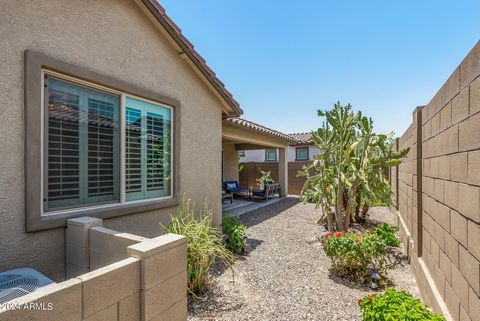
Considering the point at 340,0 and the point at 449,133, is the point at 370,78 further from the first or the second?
the point at 449,133

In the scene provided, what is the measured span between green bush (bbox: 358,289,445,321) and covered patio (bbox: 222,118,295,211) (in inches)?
248

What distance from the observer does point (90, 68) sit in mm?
3654

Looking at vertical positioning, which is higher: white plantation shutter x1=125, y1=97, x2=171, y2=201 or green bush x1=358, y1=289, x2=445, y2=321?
white plantation shutter x1=125, y1=97, x2=171, y2=201

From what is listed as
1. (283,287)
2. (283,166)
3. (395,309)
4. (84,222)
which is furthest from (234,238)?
→ (283,166)

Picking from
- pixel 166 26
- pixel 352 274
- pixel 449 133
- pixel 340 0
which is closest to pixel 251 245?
pixel 352 274

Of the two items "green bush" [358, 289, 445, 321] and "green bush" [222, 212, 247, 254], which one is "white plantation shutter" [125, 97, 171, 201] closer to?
"green bush" [222, 212, 247, 254]

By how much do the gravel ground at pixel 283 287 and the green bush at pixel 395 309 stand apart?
0.78 meters

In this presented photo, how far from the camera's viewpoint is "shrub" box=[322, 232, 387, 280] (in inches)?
172

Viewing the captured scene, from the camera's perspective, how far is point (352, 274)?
4508 millimetres

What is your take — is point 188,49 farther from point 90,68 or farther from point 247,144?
point 247,144

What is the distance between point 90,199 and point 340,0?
26.8ft

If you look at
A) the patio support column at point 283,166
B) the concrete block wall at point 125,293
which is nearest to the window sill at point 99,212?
the concrete block wall at point 125,293

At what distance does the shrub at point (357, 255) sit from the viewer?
4.37 m

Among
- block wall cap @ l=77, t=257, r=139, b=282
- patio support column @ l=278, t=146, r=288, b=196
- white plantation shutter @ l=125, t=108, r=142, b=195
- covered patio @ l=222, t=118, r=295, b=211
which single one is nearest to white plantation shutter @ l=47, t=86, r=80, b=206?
white plantation shutter @ l=125, t=108, r=142, b=195
